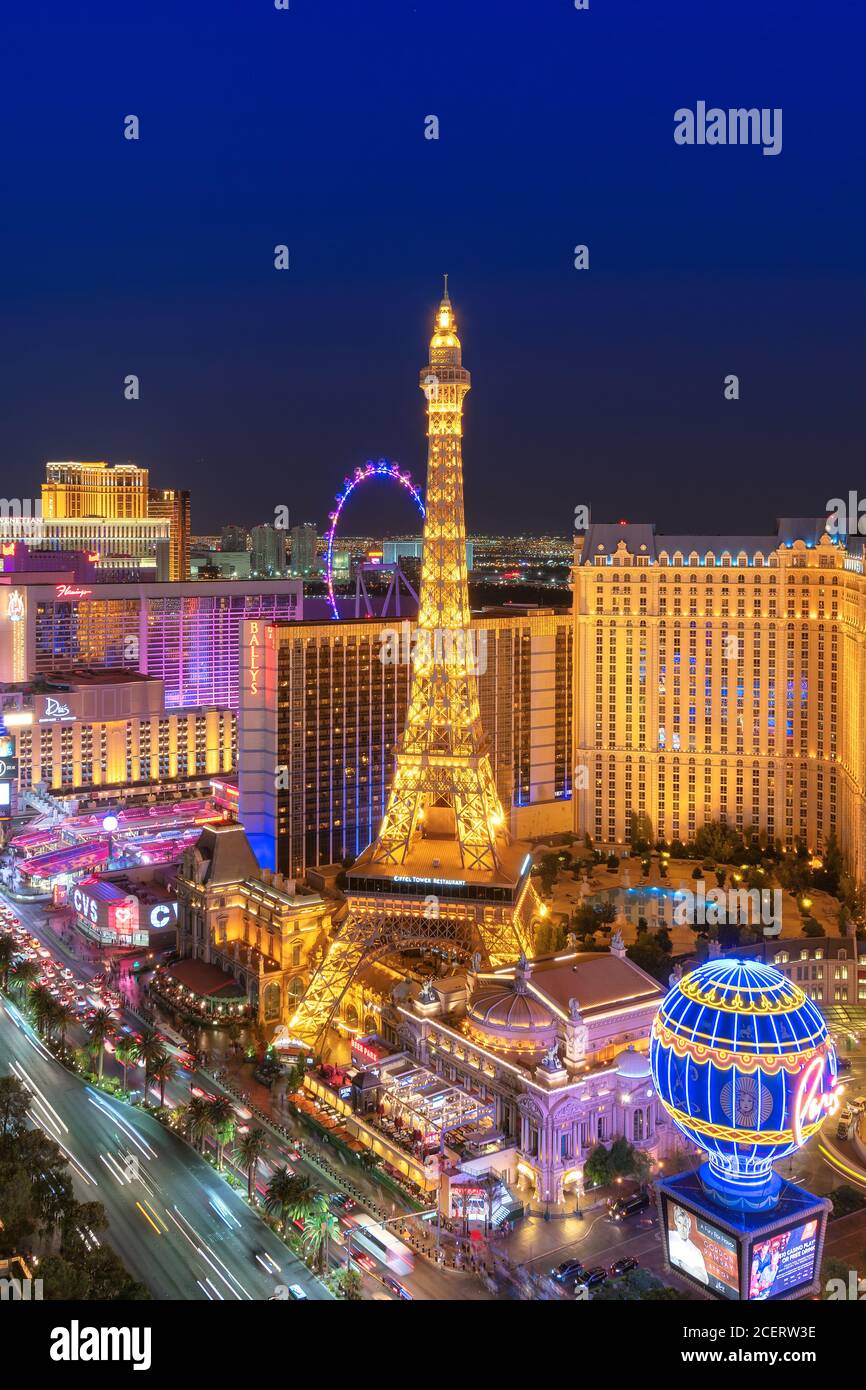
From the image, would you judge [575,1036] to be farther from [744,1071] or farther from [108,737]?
[108,737]

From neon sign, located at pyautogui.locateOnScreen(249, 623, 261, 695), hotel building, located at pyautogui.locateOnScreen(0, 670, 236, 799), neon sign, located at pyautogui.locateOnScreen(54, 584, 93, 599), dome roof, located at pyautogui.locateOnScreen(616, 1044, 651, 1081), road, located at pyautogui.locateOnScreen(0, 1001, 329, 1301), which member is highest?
neon sign, located at pyautogui.locateOnScreen(54, 584, 93, 599)

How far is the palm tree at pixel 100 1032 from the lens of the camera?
136 ft

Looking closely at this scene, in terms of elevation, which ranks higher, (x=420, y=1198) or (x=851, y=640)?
(x=851, y=640)

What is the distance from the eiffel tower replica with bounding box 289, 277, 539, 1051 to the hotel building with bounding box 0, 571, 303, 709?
42208mm

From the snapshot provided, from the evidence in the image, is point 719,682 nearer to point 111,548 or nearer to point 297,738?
point 297,738

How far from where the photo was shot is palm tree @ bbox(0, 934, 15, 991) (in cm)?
4900

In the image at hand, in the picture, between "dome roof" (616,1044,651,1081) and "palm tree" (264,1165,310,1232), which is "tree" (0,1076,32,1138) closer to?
"palm tree" (264,1165,310,1232)

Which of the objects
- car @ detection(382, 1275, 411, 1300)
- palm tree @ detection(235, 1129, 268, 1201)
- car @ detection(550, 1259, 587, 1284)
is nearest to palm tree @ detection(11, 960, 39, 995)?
palm tree @ detection(235, 1129, 268, 1201)

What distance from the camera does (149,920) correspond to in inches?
2162

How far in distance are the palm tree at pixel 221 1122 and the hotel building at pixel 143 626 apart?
5637 cm

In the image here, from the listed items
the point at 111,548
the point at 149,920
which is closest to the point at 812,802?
the point at 149,920

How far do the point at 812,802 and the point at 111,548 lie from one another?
91591mm
